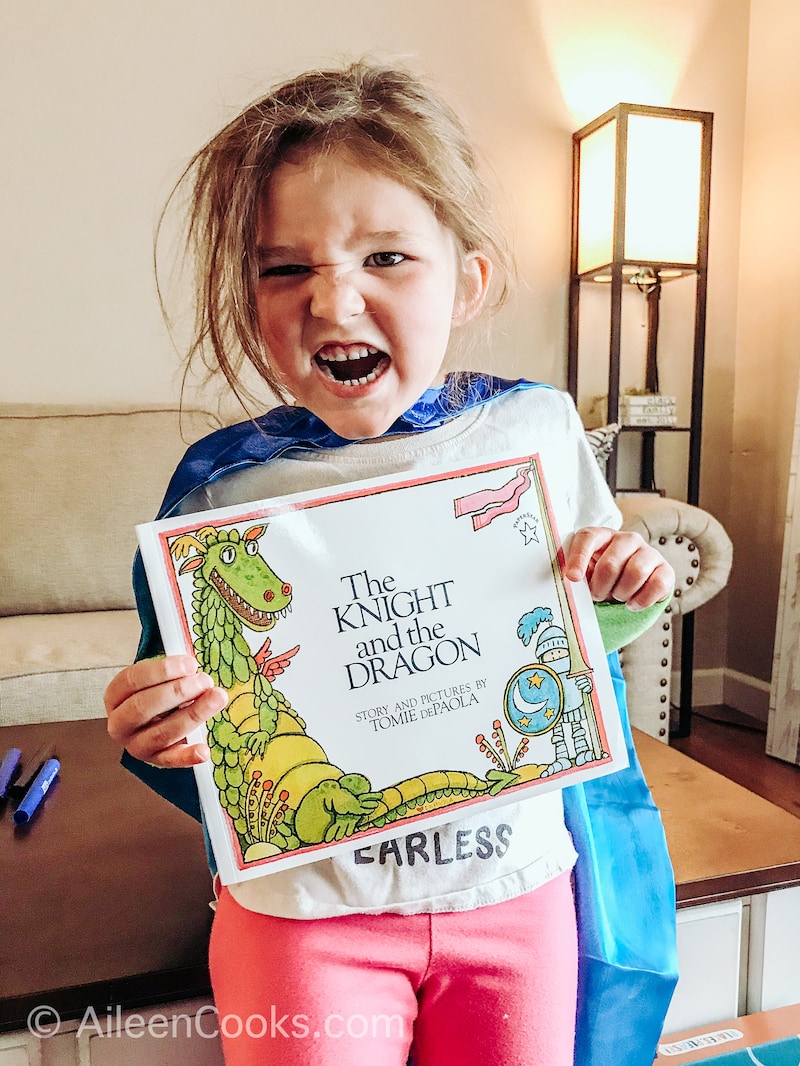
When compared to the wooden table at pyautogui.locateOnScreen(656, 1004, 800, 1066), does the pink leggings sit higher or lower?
higher

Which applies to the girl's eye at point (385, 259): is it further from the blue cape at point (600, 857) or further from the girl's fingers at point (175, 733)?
the girl's fingers at point (175, 733)

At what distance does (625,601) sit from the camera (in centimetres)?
64

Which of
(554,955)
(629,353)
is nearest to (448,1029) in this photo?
(554,955)

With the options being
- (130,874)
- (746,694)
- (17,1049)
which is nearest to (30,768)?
(130,874)

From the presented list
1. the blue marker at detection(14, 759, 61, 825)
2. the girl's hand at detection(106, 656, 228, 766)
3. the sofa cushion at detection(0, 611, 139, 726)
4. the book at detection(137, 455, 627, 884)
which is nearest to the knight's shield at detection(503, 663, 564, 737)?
the book at detection(137, 455, 627, 884)

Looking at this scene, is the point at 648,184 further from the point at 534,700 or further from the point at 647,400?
the point at 534,700

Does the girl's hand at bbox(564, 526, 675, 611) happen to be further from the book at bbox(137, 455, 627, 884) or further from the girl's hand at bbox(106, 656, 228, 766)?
the girl's hand at bbox(106, 656, 228, 766)

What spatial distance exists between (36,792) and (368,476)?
631 mm

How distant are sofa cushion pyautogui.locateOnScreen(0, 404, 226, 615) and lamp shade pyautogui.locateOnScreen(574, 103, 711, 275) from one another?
1.37 meters

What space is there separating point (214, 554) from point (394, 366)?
0.71 feet

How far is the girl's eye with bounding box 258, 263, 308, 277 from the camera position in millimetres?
647

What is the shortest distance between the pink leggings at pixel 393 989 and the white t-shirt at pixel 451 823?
0.01 metres

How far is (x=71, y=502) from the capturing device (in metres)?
1.94

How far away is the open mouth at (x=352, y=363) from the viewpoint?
649mm
